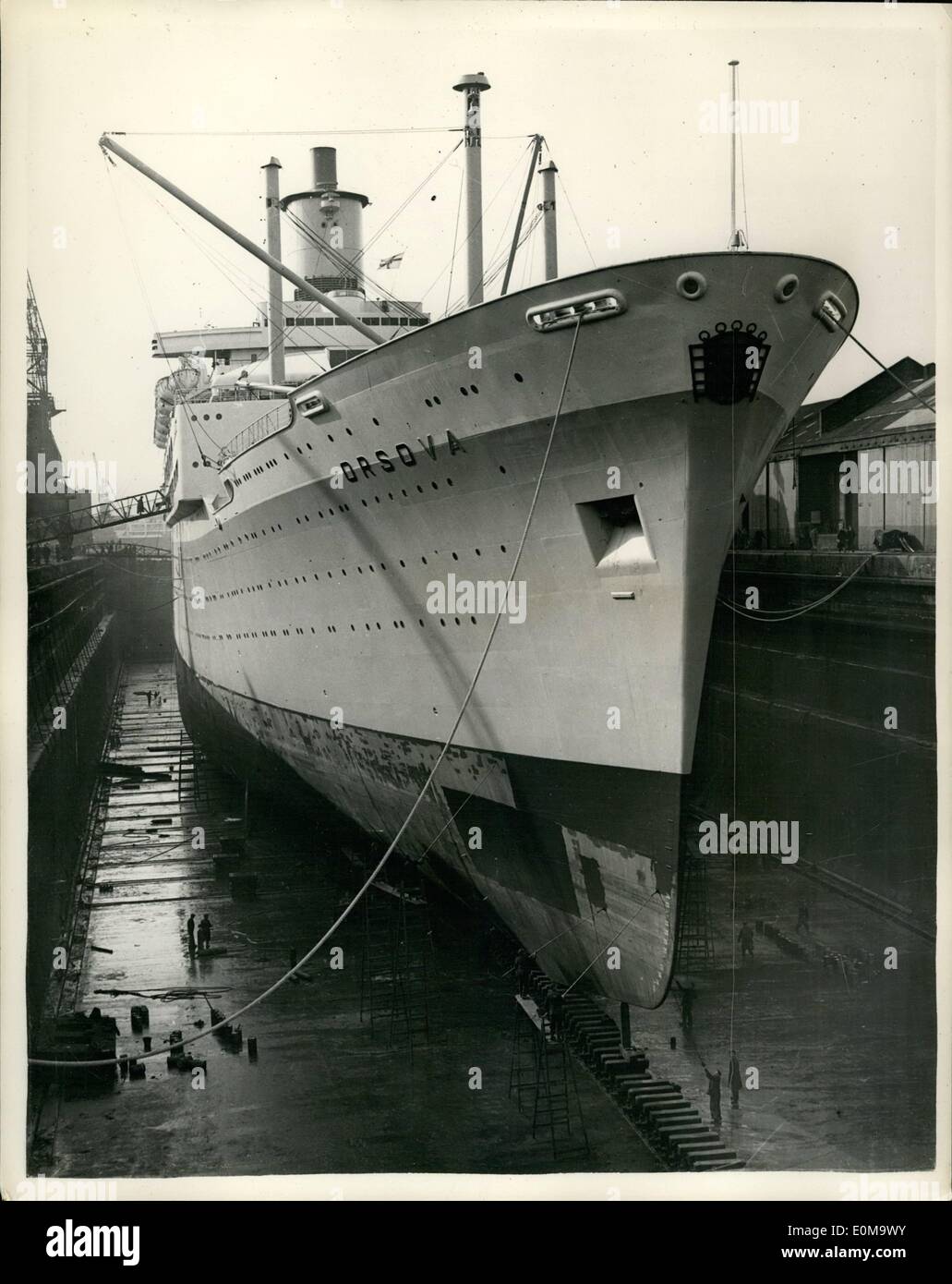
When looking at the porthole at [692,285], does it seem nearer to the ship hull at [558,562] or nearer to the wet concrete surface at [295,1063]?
the ship hull at [558,562]

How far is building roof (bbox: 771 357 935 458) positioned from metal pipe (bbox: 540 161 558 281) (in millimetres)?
2887

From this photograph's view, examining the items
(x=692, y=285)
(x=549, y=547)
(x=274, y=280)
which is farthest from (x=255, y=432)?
(x=692, y=285)

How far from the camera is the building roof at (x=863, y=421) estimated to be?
11.2 m

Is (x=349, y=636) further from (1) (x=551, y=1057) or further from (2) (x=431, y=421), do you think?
(1) (x=551, y=1057)

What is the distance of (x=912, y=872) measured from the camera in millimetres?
12250

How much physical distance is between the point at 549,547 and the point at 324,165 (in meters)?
9.36

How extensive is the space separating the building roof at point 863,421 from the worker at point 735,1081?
572cm

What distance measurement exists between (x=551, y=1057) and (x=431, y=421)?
497cm

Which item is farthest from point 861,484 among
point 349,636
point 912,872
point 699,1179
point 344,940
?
point 699,1179

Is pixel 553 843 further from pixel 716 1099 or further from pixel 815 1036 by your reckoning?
pixel 815 1036

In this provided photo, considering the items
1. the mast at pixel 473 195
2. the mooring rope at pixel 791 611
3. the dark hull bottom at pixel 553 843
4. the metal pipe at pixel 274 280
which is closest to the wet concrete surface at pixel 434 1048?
the dark hull bottom at pixel 553 843

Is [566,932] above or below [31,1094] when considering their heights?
above

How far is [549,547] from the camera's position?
7.55 meters

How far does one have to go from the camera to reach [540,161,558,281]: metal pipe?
927cm
